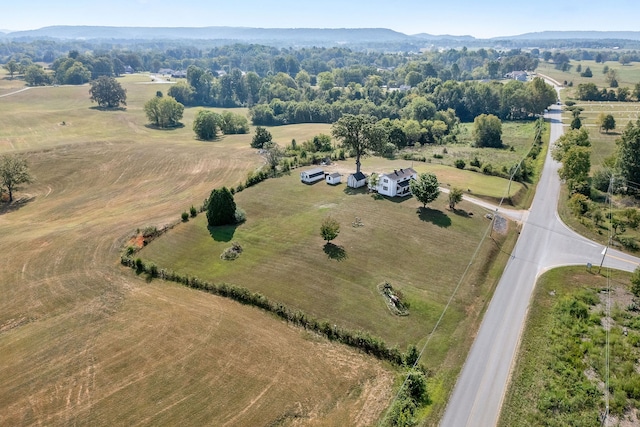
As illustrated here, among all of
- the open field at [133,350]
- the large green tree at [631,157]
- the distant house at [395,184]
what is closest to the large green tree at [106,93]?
the open field at [133,350]

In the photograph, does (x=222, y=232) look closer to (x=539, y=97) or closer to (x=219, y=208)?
(x=219, y=208)

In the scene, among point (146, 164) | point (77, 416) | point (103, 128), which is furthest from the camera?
point (103, 128)

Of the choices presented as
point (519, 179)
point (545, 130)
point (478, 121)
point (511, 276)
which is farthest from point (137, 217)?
point (545, 130)

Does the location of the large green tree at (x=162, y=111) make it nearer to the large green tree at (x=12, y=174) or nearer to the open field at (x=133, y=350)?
the large green tree at (x=12, y=174)

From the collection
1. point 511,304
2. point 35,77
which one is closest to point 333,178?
point 511,304

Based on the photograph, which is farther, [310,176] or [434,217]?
[310,176]

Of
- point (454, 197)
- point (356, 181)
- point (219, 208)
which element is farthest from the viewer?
point (356, 181)

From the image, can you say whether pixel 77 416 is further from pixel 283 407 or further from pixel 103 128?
pixel 103 128
